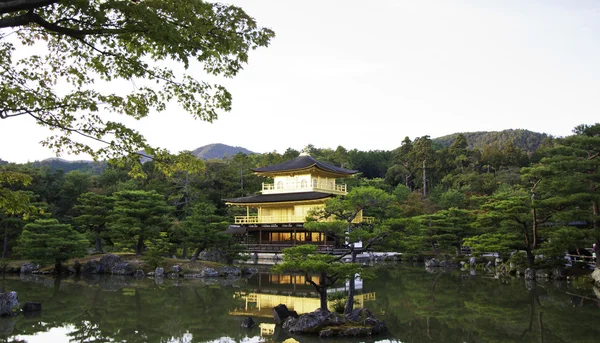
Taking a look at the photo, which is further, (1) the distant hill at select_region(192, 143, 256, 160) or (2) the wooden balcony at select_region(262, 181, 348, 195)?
(1) the distant hill at select_region(192, 143, 256, 160)

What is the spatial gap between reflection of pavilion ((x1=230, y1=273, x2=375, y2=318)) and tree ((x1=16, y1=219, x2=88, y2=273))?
828 centimetres

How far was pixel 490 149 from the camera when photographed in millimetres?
51406

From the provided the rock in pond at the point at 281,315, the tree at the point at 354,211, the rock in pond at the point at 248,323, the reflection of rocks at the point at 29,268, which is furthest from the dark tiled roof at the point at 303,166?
the rock in pond at the point at 248,323

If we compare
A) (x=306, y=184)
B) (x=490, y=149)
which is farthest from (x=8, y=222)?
(x=490, y=149)

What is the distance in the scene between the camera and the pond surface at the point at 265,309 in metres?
9.55

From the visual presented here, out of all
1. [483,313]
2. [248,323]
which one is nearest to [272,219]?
[483,313]

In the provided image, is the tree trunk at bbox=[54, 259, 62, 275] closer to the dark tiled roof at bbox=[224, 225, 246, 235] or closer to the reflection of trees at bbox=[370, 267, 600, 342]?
the dark tiled roof at bbox=[224, 225, 246, 235]

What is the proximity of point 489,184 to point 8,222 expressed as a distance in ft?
115

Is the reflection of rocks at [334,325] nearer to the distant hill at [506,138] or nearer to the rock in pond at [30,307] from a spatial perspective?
the rock in pond at [30,307]

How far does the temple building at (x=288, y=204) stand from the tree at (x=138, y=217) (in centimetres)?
888

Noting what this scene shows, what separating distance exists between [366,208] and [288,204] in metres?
16.1

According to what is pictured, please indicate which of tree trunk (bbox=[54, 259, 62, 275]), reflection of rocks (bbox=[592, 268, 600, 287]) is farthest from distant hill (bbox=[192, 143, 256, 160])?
reflection of rocks (bbox=[592, 268, 600, 287])

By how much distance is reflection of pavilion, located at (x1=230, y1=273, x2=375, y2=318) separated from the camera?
41.0 ft

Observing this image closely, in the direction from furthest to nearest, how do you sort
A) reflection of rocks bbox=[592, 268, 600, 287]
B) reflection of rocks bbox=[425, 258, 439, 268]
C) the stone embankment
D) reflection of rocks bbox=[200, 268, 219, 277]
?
reflection of rocks bbox=[425, 258, 439, 268] < reflection of rocks bbox=[200, 268, 219, 277] < reflection of rocks bbox=[592, 268, 600, 287] < the stone embankment
